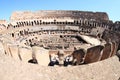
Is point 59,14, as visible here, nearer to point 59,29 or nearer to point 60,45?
point 59,29

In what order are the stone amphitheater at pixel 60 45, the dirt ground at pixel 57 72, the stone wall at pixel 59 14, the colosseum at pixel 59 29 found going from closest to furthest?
the dirt ground at pixel 57 72 → the stone amphitheater at pixel 60 45 → the colosseum at pixel 59 29 → the stone wall at pixel 59 14

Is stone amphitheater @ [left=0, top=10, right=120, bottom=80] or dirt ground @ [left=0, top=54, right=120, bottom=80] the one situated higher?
dirt ground @ [left=0, top=54, right=120, bottom=80]

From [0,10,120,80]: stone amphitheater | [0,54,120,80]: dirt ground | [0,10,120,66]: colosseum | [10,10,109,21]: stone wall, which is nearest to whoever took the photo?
[0,54,120,80]: dirt ground

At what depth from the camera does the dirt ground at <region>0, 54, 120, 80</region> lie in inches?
456

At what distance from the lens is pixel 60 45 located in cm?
4128

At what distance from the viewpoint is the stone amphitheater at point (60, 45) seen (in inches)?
476

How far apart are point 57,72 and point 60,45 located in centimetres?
2921

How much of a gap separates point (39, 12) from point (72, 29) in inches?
478

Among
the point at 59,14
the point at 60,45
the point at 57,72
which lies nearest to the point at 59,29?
the point at 59,14

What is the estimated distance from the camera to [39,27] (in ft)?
170

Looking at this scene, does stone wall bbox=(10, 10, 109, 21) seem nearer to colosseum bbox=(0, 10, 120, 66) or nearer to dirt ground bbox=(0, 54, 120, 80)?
colosseum bbox=(0, 10, 120, 66)

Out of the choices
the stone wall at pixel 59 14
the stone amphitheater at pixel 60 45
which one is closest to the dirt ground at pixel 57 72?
the stone amphitheater at pixel 60 45

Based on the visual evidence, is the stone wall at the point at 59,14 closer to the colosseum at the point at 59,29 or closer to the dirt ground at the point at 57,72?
the colosseum at the point at 59,29

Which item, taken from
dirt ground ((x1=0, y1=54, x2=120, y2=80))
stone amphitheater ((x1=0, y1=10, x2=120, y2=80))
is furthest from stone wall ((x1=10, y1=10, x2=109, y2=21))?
dirt ground ((x1=0, y1=54, x2=120, y2=80))
